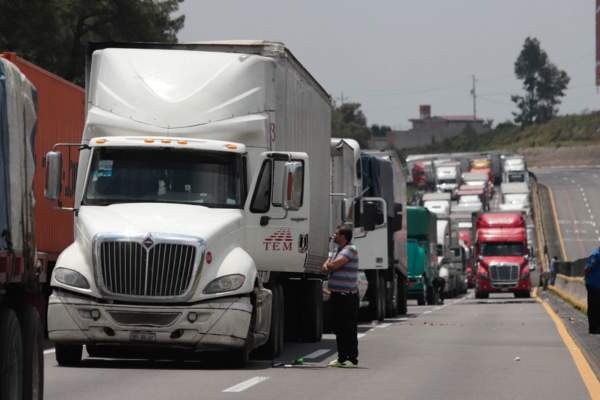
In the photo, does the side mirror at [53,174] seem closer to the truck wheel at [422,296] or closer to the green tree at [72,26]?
the truck wheel at [422,296]

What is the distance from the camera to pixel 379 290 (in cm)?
3591

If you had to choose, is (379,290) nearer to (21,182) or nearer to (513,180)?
(21,182)

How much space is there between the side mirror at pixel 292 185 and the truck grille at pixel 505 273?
4521 cm

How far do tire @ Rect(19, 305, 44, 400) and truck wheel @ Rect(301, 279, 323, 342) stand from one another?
519 inches

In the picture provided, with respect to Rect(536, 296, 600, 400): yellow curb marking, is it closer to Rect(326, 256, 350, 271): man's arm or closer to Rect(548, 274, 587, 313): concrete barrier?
Rect(326, 256, 350, 271): man's arm

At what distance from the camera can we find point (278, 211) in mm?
19828

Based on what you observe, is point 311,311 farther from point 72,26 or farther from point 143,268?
point 72,26

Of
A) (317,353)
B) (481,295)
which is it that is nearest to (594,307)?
(317,353)

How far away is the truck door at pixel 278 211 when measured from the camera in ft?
64.1

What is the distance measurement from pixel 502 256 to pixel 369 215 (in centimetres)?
3535

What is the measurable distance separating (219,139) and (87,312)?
9.92 ft

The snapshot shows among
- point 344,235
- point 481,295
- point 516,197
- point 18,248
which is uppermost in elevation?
point 516,197

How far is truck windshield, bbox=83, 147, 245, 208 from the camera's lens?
19125 mm

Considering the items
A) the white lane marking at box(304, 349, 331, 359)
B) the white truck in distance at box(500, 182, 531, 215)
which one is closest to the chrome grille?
the white lane marking at box(304, 349, 331, 359)
